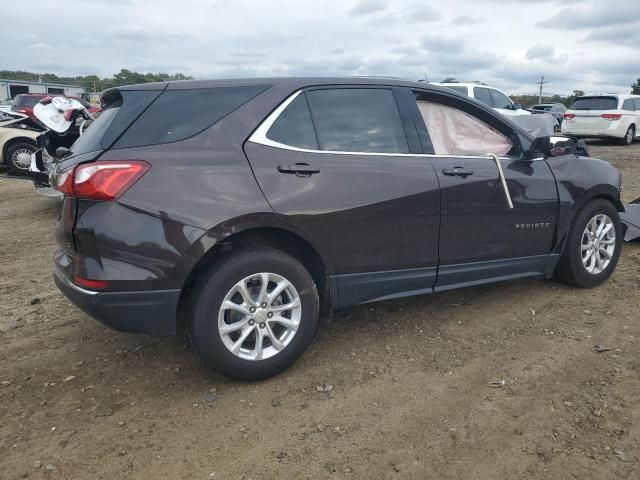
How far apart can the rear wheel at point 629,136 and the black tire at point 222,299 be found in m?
17.1

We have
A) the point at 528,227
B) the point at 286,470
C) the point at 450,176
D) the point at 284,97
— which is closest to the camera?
the point at 286,470

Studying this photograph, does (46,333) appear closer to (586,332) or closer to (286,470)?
(286,470)

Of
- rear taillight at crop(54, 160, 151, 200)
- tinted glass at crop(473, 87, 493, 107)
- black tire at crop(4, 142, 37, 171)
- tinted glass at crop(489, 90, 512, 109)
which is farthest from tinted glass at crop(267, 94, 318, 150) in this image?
tinted glass at crop(489, 90, 512, 109)

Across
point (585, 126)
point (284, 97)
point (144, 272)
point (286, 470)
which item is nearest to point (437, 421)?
point (286, 470)

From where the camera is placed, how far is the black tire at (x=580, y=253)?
4320 mm

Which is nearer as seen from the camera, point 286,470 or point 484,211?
point 286,470

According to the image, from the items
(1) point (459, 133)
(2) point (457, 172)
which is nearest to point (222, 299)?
(2) point (457, 172)

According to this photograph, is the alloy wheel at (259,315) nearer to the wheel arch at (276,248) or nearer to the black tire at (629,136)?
the wheel arch at (276,248)

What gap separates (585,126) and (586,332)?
1492 cm

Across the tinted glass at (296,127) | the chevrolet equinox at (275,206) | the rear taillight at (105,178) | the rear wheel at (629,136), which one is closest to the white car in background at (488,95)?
the rear wheel at (629,136)

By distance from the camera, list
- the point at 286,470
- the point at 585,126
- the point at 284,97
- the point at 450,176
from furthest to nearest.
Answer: the point at 585,126
the point at 450,176
the point at 284,97
the point at 286,470

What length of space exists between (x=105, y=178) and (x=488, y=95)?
12805 mm

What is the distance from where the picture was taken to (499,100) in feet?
47.0

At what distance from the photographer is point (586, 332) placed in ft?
12.3
